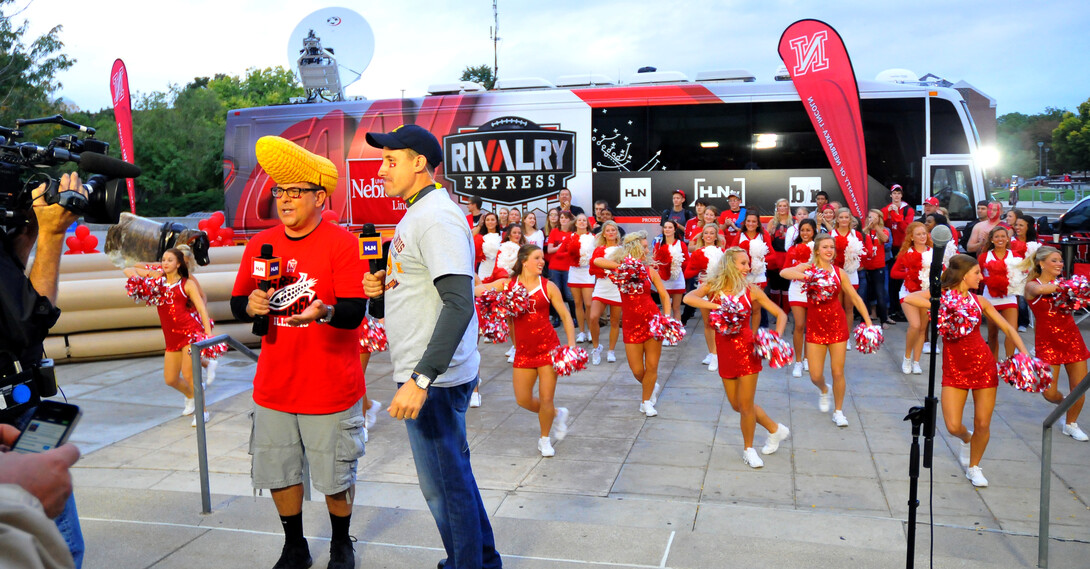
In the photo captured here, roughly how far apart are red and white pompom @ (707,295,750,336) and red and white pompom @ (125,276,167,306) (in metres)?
5.04

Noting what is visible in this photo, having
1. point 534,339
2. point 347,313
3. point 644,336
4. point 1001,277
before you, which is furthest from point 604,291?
point 347,313

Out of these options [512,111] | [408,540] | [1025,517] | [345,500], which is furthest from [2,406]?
[512,111]

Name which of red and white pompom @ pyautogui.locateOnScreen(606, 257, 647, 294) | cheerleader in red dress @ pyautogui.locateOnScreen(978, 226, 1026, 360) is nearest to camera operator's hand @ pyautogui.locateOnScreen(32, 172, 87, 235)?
red and white pompom @ pyautogui.locateOnScreen(606, 257, 647, 294)

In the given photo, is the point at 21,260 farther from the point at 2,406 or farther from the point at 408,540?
the point at 408,540

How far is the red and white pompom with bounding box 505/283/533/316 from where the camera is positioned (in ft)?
22.5

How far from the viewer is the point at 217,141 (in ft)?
141

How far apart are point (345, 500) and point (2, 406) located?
1497 mm

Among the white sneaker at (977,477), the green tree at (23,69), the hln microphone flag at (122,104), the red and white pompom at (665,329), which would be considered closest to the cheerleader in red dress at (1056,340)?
the white sneaker at (977,477)

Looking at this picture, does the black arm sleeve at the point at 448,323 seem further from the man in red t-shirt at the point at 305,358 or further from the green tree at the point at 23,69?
the green tree at the point at 23,69

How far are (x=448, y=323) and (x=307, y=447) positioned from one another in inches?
46.9

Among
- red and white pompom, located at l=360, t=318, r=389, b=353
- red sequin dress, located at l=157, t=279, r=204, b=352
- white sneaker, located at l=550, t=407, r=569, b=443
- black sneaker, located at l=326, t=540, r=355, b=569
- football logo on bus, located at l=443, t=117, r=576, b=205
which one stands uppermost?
football logo on bus, located at l=443, t=117, r=576, b=205

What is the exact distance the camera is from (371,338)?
302 inches

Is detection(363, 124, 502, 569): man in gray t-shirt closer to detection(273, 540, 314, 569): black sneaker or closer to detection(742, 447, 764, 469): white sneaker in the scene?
detection(273, 540, 314, 569): black sneaker

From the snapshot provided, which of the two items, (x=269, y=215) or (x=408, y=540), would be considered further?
(x=269, y=215)
